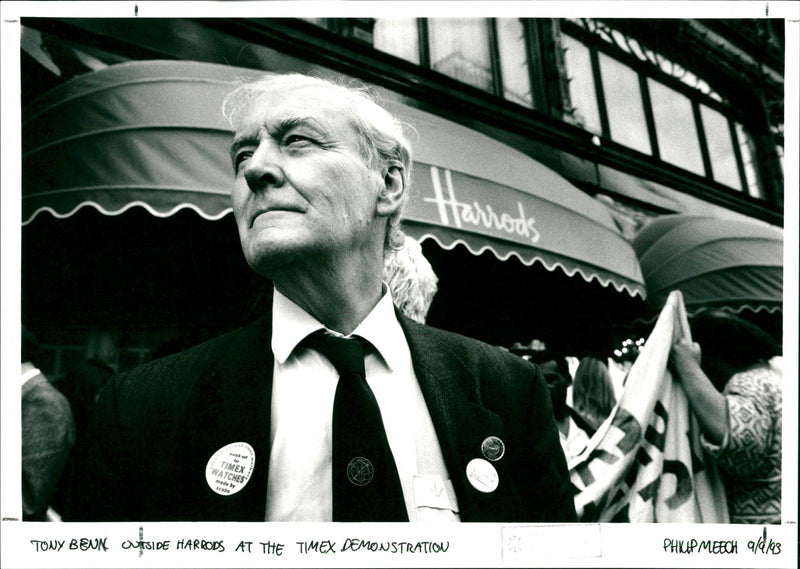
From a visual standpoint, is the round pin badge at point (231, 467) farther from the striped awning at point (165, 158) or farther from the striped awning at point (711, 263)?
the striped awning at point (711, 263)

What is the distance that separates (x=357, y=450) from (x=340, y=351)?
1.21 ft

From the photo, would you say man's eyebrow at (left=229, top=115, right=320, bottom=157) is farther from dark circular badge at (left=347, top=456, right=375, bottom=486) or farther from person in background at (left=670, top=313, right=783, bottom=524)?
person in background at (left=670, top=313, right=783, bottom=524)

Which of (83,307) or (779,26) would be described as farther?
(779,26)

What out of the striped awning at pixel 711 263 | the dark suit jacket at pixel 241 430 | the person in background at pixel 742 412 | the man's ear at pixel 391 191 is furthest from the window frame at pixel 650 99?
the dark suit jacket at pixel 241 430

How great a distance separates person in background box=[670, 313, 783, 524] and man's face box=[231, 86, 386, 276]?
62.1 inches

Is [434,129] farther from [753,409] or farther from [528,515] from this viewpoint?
[753,409]

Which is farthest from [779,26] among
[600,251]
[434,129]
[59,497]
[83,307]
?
[59,497]

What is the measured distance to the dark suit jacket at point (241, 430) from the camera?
249 cm

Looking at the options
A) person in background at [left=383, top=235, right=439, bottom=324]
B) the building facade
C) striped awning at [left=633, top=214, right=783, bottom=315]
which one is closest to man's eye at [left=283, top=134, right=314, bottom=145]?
the building facade

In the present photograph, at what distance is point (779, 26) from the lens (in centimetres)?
300

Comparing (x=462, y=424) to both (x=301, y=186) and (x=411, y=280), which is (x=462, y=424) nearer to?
(x=411, y=280)

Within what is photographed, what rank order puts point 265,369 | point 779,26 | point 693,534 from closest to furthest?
point 265,369 < point 693,534 < point 779,26

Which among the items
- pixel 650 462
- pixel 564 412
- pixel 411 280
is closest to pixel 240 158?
pixel 411 280

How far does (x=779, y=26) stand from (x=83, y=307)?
322 centimetres
